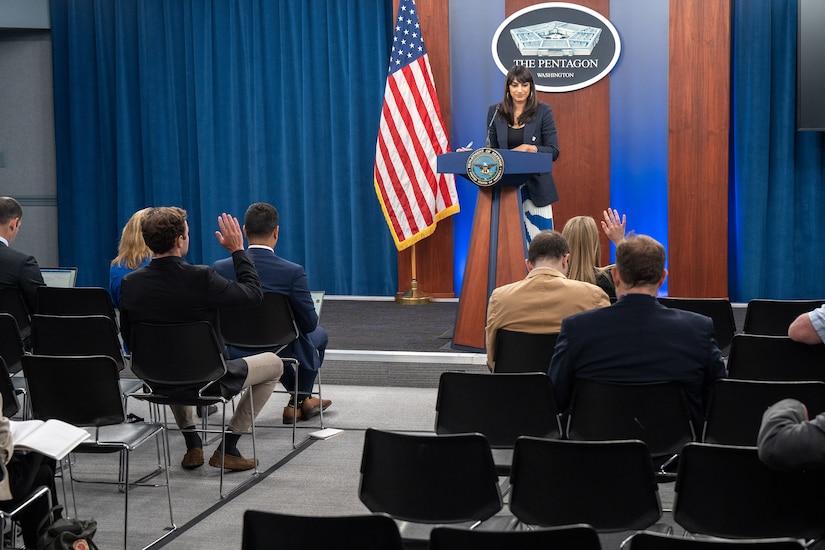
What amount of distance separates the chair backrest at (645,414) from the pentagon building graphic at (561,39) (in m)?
6.01

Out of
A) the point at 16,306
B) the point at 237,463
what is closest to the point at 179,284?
the point at 237,463

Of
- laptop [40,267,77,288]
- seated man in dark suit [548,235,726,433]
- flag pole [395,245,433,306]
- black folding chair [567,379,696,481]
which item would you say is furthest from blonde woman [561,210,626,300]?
flag pole [395,245,433,306]

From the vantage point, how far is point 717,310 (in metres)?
5.09

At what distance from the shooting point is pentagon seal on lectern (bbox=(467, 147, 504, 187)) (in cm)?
630

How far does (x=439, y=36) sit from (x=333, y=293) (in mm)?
2687

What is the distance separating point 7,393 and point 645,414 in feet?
8.16

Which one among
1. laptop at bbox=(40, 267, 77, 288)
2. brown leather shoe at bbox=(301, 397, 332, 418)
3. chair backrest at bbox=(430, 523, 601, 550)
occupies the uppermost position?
laptop at bbox=(40, 267, 77, 288)

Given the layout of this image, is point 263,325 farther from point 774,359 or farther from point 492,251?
point 774,359

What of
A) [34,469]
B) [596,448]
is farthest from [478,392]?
[34,469]

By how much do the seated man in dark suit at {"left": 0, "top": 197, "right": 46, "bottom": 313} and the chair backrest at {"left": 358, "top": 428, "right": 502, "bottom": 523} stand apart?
3215mm

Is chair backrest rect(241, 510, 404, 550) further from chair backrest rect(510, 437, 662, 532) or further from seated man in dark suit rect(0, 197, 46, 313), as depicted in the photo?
seated man in dark suit rect(0, 197, 46, 313)

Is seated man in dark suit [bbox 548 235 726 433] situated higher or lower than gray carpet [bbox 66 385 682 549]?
higher

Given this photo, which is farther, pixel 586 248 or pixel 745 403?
pixel 586 248

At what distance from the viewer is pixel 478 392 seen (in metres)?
3.64
